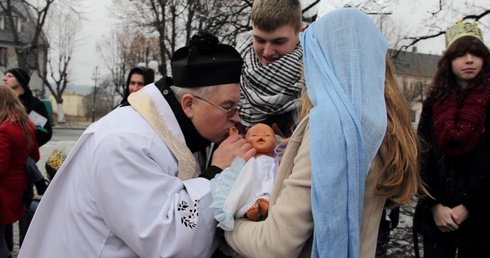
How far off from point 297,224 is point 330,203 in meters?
0.14

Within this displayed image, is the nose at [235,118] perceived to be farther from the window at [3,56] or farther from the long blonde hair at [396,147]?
the window at [3,56]

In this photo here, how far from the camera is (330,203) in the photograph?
156cm

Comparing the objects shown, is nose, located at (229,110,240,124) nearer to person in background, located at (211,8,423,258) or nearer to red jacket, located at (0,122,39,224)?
person in background, located at (211,8,423,258)

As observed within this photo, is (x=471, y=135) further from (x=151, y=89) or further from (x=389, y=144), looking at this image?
(x=151, y=89)

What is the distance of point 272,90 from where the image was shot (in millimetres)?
2434

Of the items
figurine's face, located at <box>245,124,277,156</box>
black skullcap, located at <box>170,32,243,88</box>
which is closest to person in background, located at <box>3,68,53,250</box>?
black skullcap, located at <box>170,32,243,88</box>

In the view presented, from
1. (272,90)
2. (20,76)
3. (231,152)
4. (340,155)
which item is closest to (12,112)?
(20,76)

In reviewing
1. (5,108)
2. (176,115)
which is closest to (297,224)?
(176,115)

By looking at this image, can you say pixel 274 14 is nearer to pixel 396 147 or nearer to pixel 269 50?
pixel 269 50

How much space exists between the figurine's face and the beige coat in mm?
383

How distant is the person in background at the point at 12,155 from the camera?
15.2 feet

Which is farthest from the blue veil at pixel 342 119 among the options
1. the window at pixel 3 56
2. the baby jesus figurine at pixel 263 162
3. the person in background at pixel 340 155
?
the window at pixel 3 56

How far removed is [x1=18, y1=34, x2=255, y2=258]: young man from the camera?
1.79 meters

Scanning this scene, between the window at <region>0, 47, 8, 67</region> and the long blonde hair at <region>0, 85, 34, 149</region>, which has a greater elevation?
the long blonde hair at <region>0, 85, 34, 149</region>
